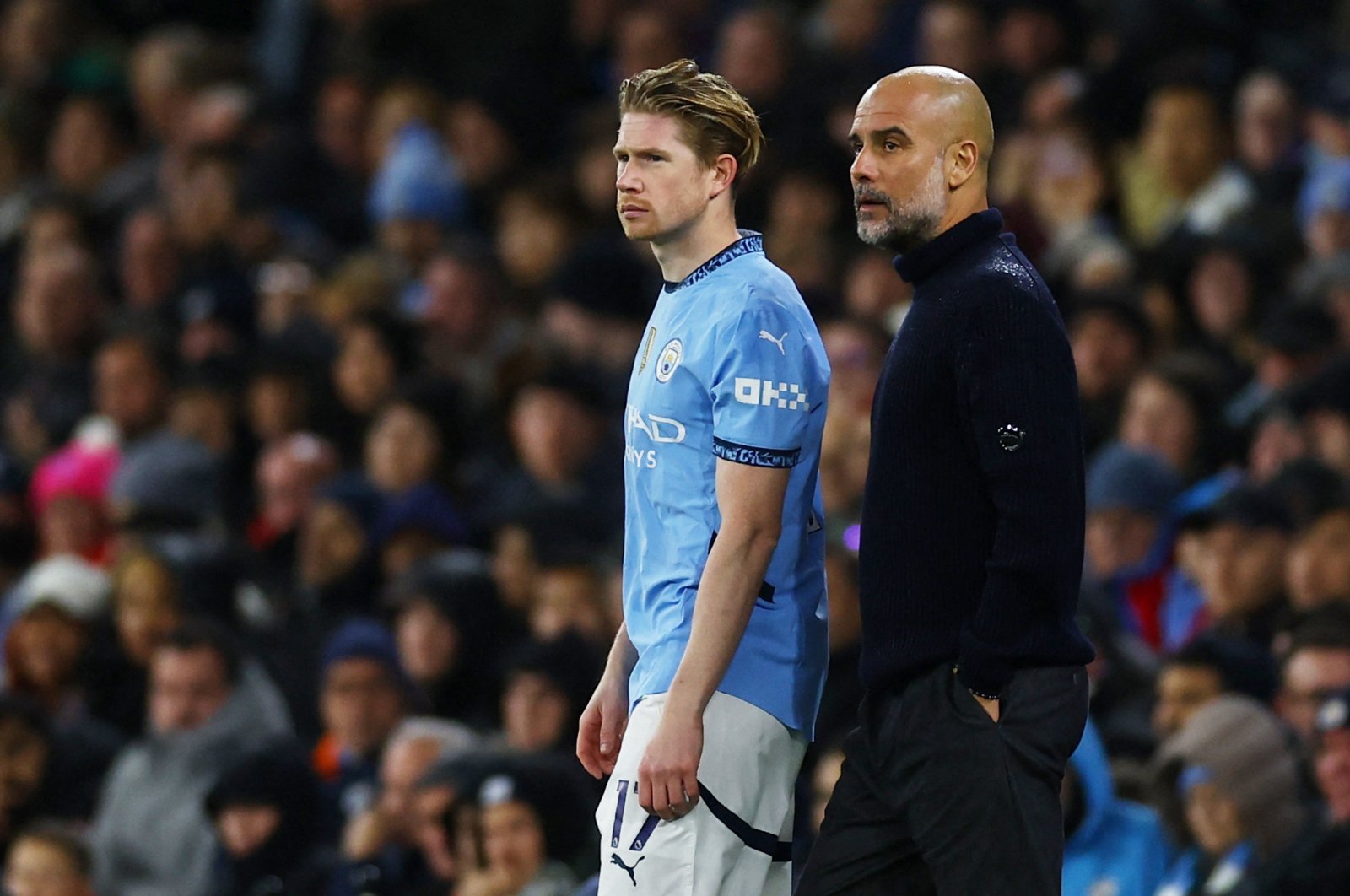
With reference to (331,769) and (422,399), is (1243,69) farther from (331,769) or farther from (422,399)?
(331,769)

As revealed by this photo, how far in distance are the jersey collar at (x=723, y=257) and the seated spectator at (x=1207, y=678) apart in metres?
3.32

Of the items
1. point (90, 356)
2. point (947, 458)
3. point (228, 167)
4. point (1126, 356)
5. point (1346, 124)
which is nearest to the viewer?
point (947, 458)

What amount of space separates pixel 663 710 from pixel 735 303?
0.73 m

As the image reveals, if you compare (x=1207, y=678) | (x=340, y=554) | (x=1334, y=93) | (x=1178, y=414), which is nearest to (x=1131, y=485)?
(x=1178, y=414)

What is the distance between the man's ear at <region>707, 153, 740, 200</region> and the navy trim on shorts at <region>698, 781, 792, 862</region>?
106cm

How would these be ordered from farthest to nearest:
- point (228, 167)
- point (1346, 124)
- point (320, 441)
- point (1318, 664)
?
point (228, 167), point (320, 441), point (1346, 124), point (1318, 664)

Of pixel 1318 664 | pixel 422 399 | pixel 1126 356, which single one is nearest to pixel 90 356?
pixel 422 399

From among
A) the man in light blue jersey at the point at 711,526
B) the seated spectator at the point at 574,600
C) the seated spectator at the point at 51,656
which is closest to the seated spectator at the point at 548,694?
the seated spectator at the point at 574,600

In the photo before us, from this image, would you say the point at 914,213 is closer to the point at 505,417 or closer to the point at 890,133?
the point at 890,133

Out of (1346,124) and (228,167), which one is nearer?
(1346,124)

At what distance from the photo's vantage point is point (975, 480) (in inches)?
160

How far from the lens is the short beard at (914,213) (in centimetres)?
415

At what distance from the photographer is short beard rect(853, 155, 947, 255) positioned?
4.15 metres

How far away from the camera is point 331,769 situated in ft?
28.9
